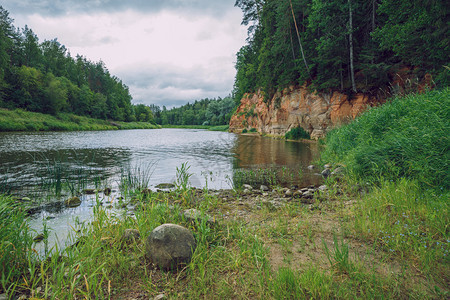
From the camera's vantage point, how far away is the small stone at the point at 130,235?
2989 millimetres

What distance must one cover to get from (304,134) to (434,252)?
22.3 meters

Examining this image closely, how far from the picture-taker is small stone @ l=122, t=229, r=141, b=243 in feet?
Answer: 9.81

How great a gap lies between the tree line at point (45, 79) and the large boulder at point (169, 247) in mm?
55246

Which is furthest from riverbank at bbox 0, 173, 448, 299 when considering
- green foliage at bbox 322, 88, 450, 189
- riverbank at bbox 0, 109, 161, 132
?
riverbank at bbox 0, 109, 161, 132

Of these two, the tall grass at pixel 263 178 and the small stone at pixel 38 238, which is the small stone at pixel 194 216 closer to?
the small stone at pixel 38 238

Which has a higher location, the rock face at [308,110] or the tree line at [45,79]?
the tree line at [45,79]

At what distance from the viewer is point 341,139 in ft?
29.0

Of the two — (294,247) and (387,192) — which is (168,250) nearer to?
(294,247)

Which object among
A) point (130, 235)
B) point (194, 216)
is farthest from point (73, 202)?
point (194, 216)

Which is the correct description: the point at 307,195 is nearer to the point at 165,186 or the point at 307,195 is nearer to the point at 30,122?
the point at 165,186

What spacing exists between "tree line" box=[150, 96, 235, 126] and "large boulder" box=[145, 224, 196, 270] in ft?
211

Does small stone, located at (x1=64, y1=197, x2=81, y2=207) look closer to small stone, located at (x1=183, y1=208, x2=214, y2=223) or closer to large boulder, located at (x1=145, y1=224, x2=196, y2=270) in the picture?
small stone, located at (x1=183, y1=208, x2=214, y2=223)

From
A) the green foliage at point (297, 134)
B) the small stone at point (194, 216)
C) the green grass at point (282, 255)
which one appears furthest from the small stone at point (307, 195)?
the green foliage at point (297, 134)

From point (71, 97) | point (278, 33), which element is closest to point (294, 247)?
point (278, 33)
